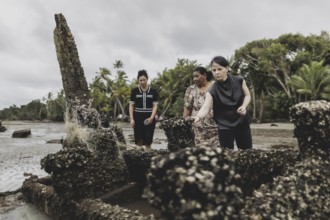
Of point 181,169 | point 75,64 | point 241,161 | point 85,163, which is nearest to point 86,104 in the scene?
point 75,64

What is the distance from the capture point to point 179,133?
16.4ft

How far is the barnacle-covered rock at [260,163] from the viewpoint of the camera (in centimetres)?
387

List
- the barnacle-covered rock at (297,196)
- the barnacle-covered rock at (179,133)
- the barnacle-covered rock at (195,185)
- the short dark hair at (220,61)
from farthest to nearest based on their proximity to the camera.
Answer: the barnacle-covered rock at (179,133) → the short dark hair at (220,61) → the barnacle-covered rock at (297,196) → the barnacle-covered rock at (195,185)

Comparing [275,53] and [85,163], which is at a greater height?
[275,53]

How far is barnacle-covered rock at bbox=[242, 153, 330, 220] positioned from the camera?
8.09 feet

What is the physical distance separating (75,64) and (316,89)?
29.4m

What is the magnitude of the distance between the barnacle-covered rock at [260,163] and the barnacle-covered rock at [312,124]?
21.6 inches

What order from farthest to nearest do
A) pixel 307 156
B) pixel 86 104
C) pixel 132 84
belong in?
pixel 132 84
pixel 86 104
pixel 307 156

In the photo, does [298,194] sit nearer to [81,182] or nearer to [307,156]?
[307,156]

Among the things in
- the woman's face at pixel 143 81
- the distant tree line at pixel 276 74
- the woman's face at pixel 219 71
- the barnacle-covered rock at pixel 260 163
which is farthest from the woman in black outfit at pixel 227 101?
the distant tree line at pixel 276 74

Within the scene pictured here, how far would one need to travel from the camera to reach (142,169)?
209 inches

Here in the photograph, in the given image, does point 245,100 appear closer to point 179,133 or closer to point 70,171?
point 179,133

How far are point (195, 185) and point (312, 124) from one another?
1793 millimetres

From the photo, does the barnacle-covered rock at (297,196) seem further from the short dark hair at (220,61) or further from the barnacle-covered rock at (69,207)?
the short dark hair at (220,61)
